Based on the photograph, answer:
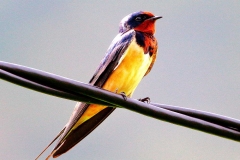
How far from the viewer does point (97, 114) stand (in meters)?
3.21

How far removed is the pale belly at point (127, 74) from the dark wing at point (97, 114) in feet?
0.10

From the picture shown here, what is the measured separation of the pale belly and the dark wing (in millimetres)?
30

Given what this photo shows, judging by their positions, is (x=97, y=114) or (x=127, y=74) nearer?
(x=127, y=74)

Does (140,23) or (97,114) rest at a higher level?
(140,23)

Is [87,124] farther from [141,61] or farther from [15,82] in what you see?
[15,82]

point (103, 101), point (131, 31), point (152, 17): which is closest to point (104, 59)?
point (131, 31)

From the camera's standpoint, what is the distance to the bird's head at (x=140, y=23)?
3.51 meters

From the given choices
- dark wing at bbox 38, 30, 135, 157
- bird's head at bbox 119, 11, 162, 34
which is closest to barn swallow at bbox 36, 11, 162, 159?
dark wing at bbox 38, 30, 135, 157

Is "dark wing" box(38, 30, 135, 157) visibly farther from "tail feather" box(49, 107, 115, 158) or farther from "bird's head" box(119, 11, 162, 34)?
"bird's head" box(119, 11, 162, 34)

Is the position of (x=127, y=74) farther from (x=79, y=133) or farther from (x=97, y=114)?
(x=79, y=133)

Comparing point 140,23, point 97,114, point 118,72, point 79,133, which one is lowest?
point 79,133

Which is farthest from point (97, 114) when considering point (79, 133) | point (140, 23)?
point (140, 23)

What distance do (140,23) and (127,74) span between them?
0.57 m

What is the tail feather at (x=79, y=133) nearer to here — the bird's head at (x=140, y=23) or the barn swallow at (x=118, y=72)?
the barn swallow at (x=118, y=72)
